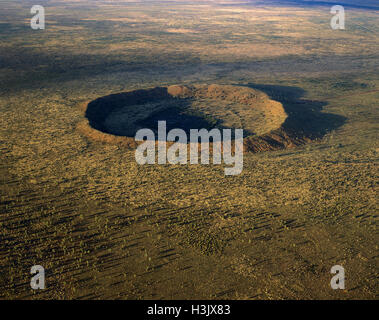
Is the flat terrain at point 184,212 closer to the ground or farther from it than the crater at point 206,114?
closer to the ground

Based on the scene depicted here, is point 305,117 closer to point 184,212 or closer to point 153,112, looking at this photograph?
point 153,112

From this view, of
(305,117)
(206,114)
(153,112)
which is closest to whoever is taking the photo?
(305,117)

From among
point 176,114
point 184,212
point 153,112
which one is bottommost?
point 184,212

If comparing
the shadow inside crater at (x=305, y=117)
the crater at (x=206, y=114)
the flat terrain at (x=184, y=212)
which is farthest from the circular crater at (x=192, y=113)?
the flat terrain at (x=184, y=212)

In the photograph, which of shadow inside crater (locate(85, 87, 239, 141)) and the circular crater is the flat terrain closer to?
the circular crater

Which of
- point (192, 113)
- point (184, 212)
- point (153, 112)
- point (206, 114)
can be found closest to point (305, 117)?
point (206, 114)

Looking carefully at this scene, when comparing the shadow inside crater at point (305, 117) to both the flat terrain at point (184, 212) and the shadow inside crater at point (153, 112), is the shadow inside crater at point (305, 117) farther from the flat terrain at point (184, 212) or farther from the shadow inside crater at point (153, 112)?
the shadow inside crater at point (153, 112)

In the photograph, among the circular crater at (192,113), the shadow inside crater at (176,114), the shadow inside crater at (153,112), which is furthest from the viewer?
the shadow inside crater at (153,112)
